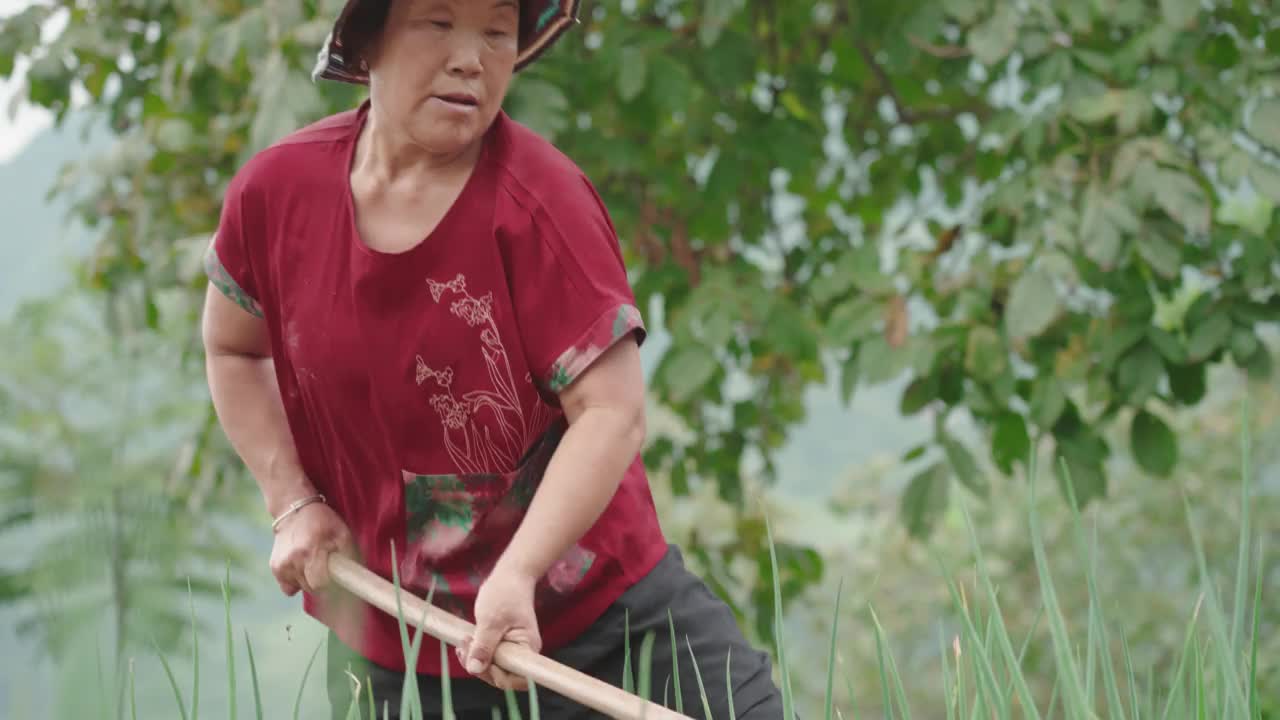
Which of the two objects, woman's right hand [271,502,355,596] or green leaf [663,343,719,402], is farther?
green leaf [663,343,719,402]

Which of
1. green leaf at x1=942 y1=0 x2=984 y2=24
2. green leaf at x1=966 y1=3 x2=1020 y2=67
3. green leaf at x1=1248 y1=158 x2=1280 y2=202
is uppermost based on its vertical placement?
green leaf at x1=942 y1=0 x2=984 y2=24

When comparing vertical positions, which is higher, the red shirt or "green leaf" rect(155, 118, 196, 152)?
the red shirt

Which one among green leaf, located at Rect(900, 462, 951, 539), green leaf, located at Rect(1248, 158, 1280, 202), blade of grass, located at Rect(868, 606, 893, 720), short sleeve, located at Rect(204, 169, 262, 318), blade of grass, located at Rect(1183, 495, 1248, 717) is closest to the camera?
blade of grass, located at Rect(1183, 495, 1248, 717)

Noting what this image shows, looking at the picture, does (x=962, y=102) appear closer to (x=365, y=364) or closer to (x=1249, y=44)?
(x=1249, y=44)

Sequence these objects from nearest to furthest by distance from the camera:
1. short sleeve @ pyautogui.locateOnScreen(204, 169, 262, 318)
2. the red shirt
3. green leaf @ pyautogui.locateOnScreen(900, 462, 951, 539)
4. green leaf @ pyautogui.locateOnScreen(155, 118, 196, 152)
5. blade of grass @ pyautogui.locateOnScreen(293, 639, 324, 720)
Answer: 1. blade of grass @ pyautogui.locateOnScreen(293, 639, 324, 720)
2. the red shirt
3. short sleeve @ pyautogui.locateOnScreen(204, 169, 262, 318)
4. green leaf @ pyautogui.locateOnScreen(900, 462, 951, 539)
5. green leaf @ pyautogui.locateOnScreen(155, 118, 196, 152)

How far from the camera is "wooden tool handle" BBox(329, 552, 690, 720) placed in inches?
34.3

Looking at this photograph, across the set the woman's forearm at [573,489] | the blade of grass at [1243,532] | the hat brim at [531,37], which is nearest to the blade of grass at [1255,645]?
the blade of grass at [1243,532]

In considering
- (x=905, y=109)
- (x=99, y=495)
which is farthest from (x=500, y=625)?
(x=905, y=109)

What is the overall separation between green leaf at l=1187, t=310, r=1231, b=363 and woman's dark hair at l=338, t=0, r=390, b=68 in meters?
1.55

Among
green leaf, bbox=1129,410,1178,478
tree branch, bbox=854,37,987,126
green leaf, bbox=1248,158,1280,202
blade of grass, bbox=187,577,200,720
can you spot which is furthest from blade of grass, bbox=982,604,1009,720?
tree branch, bbox=854,37,987,126

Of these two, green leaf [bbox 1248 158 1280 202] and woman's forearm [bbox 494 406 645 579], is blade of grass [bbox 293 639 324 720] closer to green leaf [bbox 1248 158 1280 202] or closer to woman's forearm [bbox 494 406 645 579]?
woman's forearm [bbox 494 406 645 579]

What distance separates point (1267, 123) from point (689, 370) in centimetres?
99

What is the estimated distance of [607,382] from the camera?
113 cm

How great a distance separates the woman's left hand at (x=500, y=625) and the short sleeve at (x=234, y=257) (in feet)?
1.31
